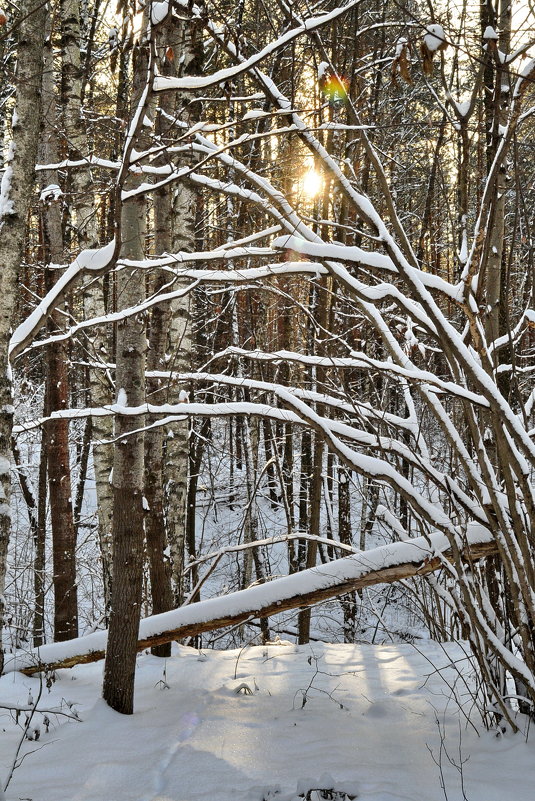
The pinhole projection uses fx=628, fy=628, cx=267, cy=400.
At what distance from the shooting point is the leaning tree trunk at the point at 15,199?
2939 mm

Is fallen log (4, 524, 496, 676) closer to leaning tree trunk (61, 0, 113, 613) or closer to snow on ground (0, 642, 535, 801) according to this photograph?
snow on ground (0, 642, 535, 801)

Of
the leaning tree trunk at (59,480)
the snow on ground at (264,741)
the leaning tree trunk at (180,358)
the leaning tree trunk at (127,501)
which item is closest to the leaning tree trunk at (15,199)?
the leaning tree trunk at (127,501)

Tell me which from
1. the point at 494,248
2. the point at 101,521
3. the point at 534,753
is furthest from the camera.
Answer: the point at 101,521

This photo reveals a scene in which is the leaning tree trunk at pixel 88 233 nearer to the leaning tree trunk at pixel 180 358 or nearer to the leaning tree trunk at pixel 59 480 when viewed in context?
the leaning tree trunk at pixel 59 480

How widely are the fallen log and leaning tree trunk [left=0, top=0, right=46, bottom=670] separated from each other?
1292mm

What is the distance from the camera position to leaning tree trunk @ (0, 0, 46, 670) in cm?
294

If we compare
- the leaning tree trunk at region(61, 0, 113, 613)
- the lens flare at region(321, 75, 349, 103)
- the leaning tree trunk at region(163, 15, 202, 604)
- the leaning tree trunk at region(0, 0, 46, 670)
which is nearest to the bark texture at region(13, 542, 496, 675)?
the leaning tree trunk at region(0, 0, 46, 670)

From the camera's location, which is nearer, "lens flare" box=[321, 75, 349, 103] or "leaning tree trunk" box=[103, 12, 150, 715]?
"lens flare" box=[321, 75, 349, 103]

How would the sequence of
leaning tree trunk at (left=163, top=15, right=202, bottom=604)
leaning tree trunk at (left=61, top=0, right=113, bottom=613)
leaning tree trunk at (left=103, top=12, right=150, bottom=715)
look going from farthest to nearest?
leaning tree trunk at (left=61, top=0, right=113, bottom=613) → leaning tree trunk at (left=163, top=15, right=202, bottom=604) → leaning tree trunk at (left=103, top=12, right=150, bottom=715)

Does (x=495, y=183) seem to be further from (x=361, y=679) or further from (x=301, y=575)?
(x=361, y=679)

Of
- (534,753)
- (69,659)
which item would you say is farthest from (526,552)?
(69,659)

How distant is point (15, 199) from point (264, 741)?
9.60 feet

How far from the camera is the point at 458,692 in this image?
3.78m

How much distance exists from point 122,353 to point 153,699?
2092 millimetres
